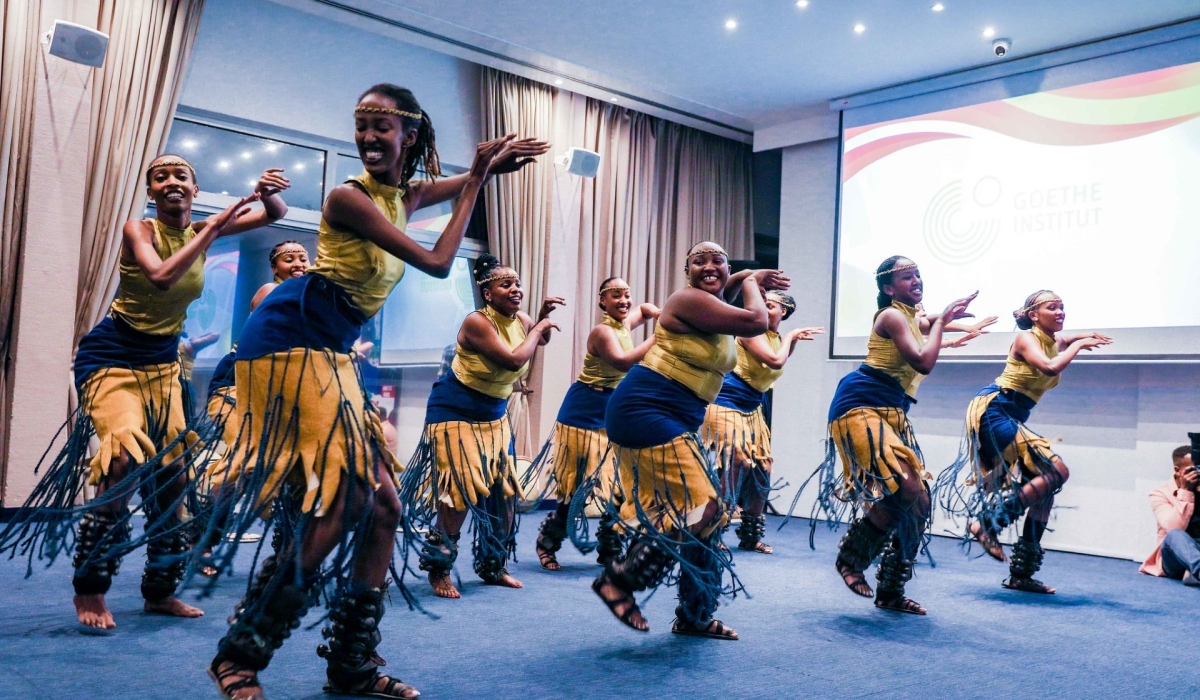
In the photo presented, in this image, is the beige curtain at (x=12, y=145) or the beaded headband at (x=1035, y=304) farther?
the beige curtain at (x=12, y=145)

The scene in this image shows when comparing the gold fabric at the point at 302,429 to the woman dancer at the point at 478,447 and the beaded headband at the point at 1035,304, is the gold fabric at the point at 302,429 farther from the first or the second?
the beaded headband at the point at 1035,304

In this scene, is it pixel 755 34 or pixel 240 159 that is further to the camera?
pixel 755 34

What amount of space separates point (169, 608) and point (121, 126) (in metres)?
3.45

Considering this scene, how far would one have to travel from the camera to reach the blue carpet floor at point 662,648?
2506 millimetres

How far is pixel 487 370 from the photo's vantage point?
396cm

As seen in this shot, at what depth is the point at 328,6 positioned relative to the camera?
246 inches

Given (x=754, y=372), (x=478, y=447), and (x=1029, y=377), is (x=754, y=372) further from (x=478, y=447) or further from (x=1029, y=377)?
(x=478, y=447)

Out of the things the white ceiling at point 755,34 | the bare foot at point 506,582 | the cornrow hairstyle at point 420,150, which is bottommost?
the bare foot at point 506,582

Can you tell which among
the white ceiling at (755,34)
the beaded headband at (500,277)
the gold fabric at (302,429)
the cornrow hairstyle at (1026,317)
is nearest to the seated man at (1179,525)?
the cornrow hairstyle at (1026,317)

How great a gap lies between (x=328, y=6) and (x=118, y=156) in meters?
1.65

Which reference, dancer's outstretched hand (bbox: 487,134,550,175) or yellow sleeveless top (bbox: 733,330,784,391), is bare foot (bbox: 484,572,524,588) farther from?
dancer's outstretched hand (bbox: 487,134,550,175)

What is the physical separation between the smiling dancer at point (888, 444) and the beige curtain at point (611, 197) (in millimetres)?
3826

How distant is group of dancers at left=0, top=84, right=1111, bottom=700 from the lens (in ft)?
7.10

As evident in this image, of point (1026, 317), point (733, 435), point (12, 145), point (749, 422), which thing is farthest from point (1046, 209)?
point (12, 145)
